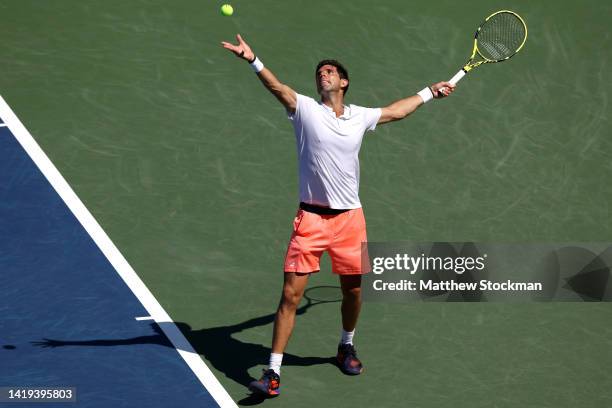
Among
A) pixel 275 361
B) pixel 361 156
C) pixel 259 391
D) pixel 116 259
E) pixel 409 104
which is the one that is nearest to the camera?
pixel 259 391

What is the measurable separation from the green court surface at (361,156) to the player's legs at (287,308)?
1.55 ft

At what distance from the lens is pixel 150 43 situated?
1471 cm

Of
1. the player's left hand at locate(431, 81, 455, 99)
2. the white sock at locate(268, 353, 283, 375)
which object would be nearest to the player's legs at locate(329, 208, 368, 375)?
the white sock at locate(268, 353, 283, 375)

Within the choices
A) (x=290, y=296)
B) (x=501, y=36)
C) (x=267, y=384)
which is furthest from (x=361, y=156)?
(x=267, y=384)

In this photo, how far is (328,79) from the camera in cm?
1016

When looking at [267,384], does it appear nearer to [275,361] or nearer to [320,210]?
[275,361]

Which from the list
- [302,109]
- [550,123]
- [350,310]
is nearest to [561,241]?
[550,123]

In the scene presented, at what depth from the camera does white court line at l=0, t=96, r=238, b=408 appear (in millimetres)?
10250

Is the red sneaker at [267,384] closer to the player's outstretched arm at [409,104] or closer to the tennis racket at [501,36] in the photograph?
the player's outstretched arm at [409,104]

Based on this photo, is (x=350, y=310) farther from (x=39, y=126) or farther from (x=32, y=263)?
(x=39, y=126)

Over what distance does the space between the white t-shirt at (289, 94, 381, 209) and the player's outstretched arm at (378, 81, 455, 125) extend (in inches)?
11.2

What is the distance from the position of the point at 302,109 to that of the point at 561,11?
661 cm

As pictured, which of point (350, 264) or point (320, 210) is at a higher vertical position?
point (320, 210)

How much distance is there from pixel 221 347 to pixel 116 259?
168cm
